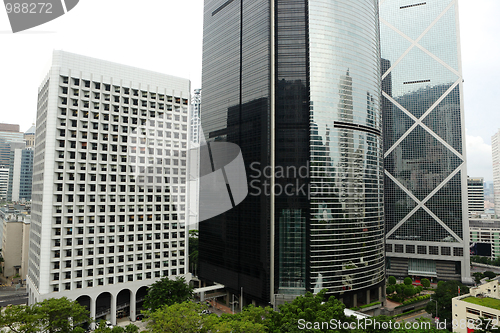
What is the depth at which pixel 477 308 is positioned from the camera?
36.8 metres

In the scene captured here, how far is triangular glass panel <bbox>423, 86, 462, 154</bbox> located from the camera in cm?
8225

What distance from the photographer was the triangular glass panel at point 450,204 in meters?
A: 80.1

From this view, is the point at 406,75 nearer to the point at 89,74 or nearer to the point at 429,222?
the point at 429,222

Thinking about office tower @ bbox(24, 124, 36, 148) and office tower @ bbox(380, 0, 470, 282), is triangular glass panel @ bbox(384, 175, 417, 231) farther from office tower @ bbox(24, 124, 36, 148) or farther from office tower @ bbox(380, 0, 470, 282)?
office tower @ bbox(24, 124, 36, 148)

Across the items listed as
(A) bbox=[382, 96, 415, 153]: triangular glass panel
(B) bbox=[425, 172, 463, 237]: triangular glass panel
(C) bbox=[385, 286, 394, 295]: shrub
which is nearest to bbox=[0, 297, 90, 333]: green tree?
(C) bbox=[385, 286, 394, 295]: shrub

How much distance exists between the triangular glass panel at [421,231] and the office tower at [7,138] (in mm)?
175197

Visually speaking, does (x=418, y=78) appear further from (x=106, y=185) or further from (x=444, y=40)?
(x=106, y=185)

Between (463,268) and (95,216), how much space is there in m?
85.6

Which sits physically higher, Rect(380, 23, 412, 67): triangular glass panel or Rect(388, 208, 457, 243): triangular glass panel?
Rect(380, 23, 412, 67): triangular glass panel

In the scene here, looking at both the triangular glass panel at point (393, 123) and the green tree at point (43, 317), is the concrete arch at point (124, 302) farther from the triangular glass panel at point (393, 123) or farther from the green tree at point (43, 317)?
the triangular glass panel at point (393, 123)

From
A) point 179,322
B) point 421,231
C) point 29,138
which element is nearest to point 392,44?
point 421,231

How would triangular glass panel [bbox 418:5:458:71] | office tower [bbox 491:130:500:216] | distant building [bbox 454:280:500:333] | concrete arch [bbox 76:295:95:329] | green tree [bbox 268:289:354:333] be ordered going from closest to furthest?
green tree [bbox 268:289:354:333] → distant building [bbox 454:280:500:333] → concrete arch [bbox 76:295:95:329] → triangular glass panel [bbox 418:5:458:71] → office tower [bbox 491:130:500:216]

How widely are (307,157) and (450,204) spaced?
167ft

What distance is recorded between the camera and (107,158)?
2040 inches
